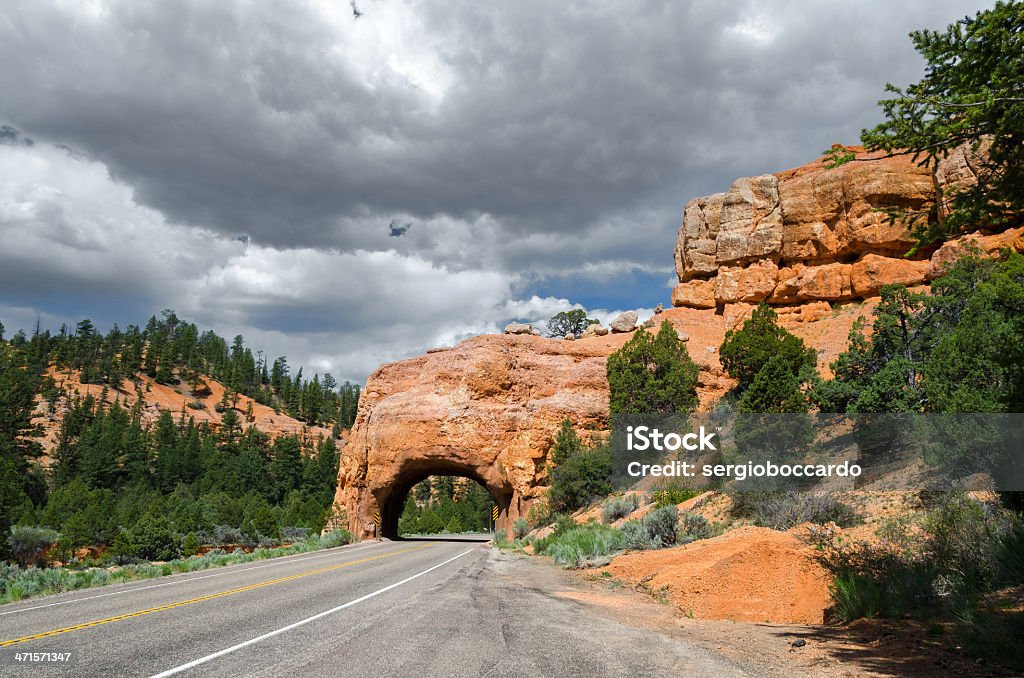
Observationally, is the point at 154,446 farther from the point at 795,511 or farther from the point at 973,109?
the point at 973,109

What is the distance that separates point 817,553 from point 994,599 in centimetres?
427

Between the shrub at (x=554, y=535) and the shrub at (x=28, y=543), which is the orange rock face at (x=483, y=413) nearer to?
the shrub at (x=554, y=535)

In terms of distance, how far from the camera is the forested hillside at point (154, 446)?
49406 mm

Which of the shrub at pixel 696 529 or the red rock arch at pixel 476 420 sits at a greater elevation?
the red rock arch at pixel 476 420

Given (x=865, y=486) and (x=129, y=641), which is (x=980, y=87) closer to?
(x=129, y=641)

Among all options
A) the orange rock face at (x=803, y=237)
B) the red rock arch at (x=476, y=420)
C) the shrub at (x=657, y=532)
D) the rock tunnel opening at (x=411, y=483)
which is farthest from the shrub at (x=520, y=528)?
the orange rock face at (x=803, y=237)

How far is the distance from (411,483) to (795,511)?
123 ft

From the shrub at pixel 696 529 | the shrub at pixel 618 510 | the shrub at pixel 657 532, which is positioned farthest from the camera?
the shrub at pixel 618 510

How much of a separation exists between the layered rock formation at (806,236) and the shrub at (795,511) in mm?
35186

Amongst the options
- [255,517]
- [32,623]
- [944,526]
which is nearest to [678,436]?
[944,526]

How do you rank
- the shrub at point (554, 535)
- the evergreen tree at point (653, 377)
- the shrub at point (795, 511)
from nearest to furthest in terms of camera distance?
the shrub at point (795, 511) → the shrub at point (554, 535) → the evergreen tree at point (653, 377)

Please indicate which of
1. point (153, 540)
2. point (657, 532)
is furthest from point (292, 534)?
point (657, 532)

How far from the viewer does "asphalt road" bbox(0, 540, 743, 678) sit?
620 centimetres

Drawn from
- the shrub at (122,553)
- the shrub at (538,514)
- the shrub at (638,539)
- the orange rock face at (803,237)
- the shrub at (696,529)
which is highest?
the orange rock face at (803,237)
